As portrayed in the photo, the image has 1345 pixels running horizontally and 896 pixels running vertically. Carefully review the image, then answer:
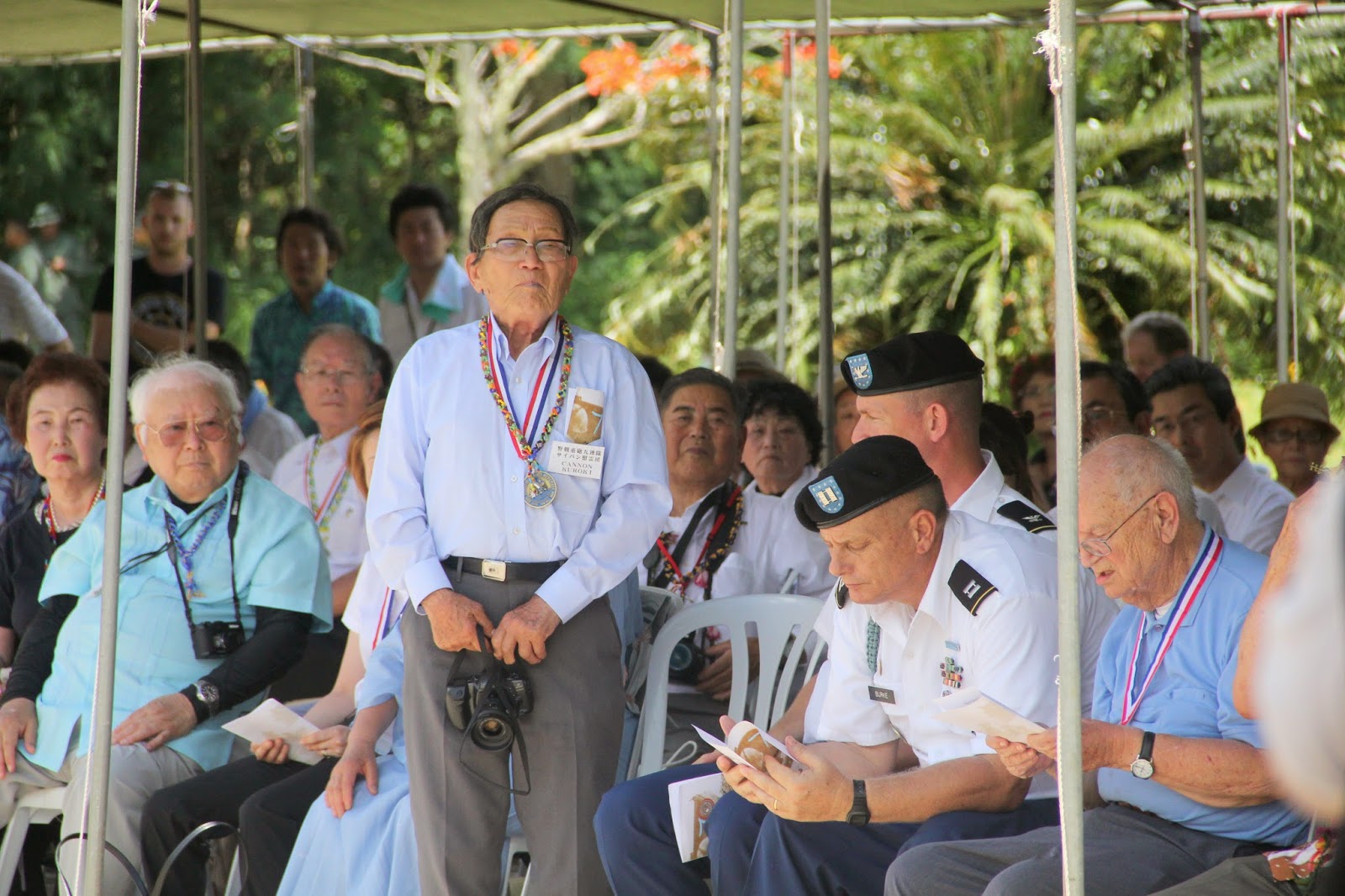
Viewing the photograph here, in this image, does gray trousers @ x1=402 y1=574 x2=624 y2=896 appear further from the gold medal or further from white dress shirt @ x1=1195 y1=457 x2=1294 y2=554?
white dress shirt @ x1=1195 y1=457 x2=1294 y2=554

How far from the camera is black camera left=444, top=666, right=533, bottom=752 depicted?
10.1ft

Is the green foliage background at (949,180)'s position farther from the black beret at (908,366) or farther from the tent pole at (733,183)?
the black beret at (908,366)

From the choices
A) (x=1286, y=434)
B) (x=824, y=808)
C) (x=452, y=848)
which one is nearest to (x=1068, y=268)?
(x=824, y=808)

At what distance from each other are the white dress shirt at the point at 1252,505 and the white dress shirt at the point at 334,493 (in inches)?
105

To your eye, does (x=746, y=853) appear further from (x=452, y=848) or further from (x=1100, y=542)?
(x=1100, y=542)

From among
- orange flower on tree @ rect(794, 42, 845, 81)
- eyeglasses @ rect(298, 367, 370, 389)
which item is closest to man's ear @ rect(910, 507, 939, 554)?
eyeglasses @ rect(298, 367, 370, 389)

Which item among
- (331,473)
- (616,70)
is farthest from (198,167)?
(616,70)

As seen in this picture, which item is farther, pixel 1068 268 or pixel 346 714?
pixel 346 714

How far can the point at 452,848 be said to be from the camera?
3.15 m

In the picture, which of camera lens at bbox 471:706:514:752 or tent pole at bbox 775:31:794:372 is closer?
camera lens at bbox 471:706:514:752

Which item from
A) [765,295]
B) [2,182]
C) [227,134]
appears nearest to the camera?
[2,182]

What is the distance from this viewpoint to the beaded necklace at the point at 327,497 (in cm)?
484

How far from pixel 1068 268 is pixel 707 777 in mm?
1296

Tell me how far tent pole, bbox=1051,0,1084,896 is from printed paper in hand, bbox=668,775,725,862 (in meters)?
0.90
